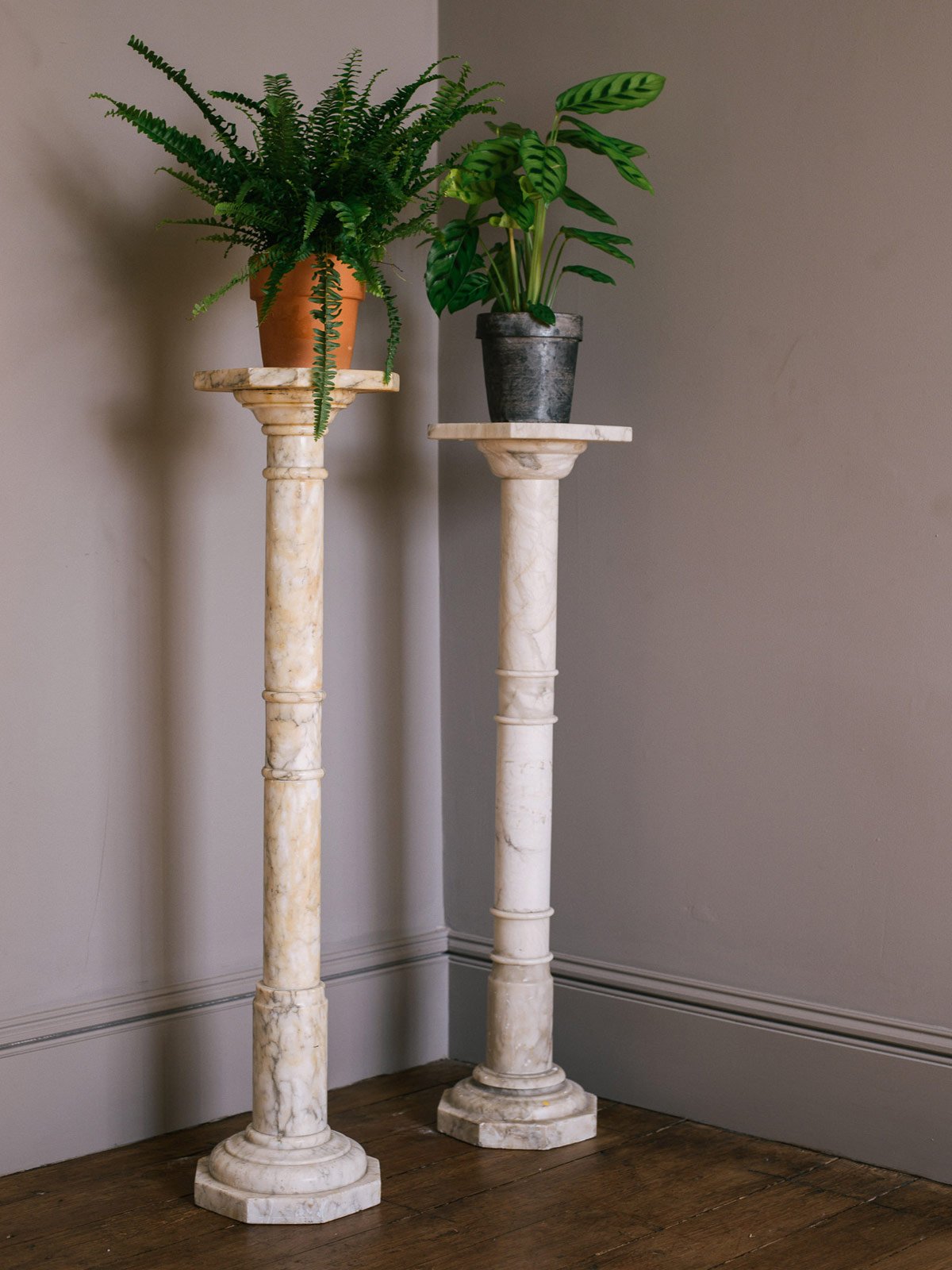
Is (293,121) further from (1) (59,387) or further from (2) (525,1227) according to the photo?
(2) (525,1227)

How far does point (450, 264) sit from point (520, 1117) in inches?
66.4

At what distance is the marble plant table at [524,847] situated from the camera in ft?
9.41

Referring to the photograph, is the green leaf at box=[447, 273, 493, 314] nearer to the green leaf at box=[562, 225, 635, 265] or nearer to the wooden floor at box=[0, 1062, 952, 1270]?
the green leaf at box=[562, 225, 635, 265]

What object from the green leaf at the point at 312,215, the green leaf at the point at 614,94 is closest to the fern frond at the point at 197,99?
the green leaf at the point at 312,215

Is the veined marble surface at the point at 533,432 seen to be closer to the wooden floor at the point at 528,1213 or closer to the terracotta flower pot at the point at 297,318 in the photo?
the terracotta flower pot at the point at 297,318

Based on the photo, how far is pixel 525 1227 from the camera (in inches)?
98.2

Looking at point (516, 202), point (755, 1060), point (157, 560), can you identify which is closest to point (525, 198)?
point (516, 202)

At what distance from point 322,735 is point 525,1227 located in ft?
3.89

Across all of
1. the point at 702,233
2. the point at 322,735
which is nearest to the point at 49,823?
the point at 322,735

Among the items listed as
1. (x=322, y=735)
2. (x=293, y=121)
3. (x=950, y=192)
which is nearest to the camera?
(x=293, y=121)

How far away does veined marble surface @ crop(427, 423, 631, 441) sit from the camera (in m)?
2.78

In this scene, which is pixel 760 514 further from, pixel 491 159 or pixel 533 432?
pixel 491 159

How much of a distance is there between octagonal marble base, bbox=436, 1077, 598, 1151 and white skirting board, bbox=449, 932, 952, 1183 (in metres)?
0.22

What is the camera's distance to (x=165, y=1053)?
9.65 ft
